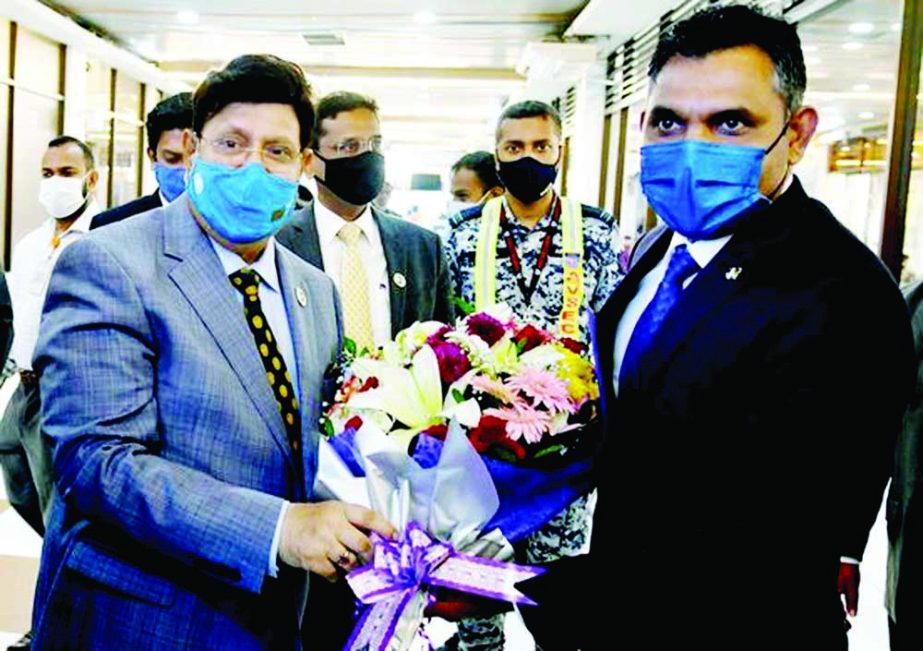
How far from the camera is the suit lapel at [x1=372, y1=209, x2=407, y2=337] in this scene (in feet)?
8.63

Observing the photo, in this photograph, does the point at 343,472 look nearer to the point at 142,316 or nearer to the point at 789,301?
the point at 142,316

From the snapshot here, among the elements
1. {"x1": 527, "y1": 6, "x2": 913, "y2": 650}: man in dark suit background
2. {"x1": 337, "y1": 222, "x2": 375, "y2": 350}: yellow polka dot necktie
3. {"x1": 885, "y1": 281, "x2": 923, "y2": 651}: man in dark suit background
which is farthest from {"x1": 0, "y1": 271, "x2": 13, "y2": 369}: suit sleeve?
{"x1": 885, "y1": 281, "x2": 923, "y2": 651}: man in dark suit background

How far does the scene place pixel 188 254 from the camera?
148cm

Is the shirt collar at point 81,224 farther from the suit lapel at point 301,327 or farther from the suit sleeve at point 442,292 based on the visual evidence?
the suit lapel at point 301,327

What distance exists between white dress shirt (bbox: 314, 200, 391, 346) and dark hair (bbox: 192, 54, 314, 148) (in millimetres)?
965

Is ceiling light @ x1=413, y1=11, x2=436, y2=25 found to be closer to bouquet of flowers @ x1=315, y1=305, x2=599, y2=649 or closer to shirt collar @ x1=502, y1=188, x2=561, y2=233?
shirt collar @ x1=502, y1=188, x2=561, y2=233

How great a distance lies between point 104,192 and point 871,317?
43.0 ft

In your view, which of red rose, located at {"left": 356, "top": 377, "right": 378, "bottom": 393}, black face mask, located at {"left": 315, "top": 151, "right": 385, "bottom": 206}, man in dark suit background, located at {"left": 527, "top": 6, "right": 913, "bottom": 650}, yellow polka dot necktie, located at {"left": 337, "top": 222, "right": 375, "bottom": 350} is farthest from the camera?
black face mask, located at {"left": 315, "top": 151, "right": 385, "bottom": 206}

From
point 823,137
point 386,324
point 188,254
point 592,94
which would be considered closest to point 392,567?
point 188,254

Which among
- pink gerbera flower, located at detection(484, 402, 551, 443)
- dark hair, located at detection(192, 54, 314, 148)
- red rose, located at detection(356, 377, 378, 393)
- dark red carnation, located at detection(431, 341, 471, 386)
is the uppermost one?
dark hair, located at detection(192, 54, 314, 148)

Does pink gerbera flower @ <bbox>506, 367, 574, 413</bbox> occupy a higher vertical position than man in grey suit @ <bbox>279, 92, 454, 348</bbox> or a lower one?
lower

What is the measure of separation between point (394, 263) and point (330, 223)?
0.23m

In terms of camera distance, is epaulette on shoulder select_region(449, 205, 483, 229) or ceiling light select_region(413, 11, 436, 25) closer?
epaulette on shoulder select_region(449, 205, 483, 229)

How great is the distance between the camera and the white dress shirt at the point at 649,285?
1520 millimetres
